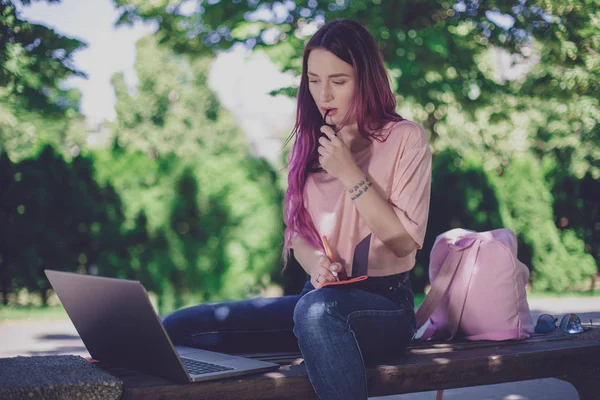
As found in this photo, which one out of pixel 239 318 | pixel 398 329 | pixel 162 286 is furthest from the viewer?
pixel 162 286

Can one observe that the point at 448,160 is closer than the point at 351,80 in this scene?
No

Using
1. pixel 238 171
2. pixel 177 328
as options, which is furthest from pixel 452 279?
pixel 238 171

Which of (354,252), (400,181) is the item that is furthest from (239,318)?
(400,181)

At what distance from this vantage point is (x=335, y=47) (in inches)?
108

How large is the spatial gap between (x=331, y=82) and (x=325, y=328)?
98 cm

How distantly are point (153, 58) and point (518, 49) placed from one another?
129 feet

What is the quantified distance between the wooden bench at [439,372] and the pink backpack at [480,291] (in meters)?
0.12

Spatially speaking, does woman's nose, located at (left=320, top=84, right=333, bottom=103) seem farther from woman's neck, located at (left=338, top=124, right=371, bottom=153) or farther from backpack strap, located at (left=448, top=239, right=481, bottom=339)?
backpack strap, located at (left=448, top=239, right=481, bottom=339)

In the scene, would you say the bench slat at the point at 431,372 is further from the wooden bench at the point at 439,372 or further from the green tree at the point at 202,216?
the green tree at the point at 202,216

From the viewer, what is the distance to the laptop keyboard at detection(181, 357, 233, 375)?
2.29 metres

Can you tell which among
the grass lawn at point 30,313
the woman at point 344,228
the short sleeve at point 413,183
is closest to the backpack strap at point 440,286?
the woman at point 344,228

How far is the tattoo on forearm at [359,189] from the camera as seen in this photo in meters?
2.55

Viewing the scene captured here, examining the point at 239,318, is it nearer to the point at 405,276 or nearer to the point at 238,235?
the point at 405,276

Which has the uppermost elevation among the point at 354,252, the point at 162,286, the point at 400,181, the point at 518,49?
the point at 518,49
